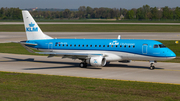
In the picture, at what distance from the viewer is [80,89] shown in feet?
78.7

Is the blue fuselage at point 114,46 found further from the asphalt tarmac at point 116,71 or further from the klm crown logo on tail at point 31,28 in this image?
the asphalt tarmac at point 116,71

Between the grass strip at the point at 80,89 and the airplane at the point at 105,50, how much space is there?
8975 millimetres

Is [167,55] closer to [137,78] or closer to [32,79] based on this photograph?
[137,78]

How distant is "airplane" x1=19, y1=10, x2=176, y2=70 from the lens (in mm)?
36375

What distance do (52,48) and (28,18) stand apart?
6294 mm

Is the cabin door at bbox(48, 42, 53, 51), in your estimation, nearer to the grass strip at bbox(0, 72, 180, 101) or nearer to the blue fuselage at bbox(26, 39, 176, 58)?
the blue fuselage at bbox(26, 39, 176, 58)

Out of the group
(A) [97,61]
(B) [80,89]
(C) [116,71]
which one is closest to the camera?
(B) [80,89]

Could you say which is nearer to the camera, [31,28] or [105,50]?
[105,50]

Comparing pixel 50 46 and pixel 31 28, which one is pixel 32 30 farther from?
pixel 50 46

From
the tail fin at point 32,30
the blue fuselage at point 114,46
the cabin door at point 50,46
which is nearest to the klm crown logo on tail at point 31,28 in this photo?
the tail fin at point 32,30

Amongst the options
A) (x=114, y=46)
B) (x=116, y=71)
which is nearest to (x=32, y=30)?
(x=114, y=46)

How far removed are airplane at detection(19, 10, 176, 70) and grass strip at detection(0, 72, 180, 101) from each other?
8.98 meters

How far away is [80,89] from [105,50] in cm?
1503

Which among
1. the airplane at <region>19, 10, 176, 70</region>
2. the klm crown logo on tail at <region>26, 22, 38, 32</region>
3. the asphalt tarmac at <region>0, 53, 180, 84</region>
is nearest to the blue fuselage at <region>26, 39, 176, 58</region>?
the airplane at <region>19, 10, 176, 70</region>
